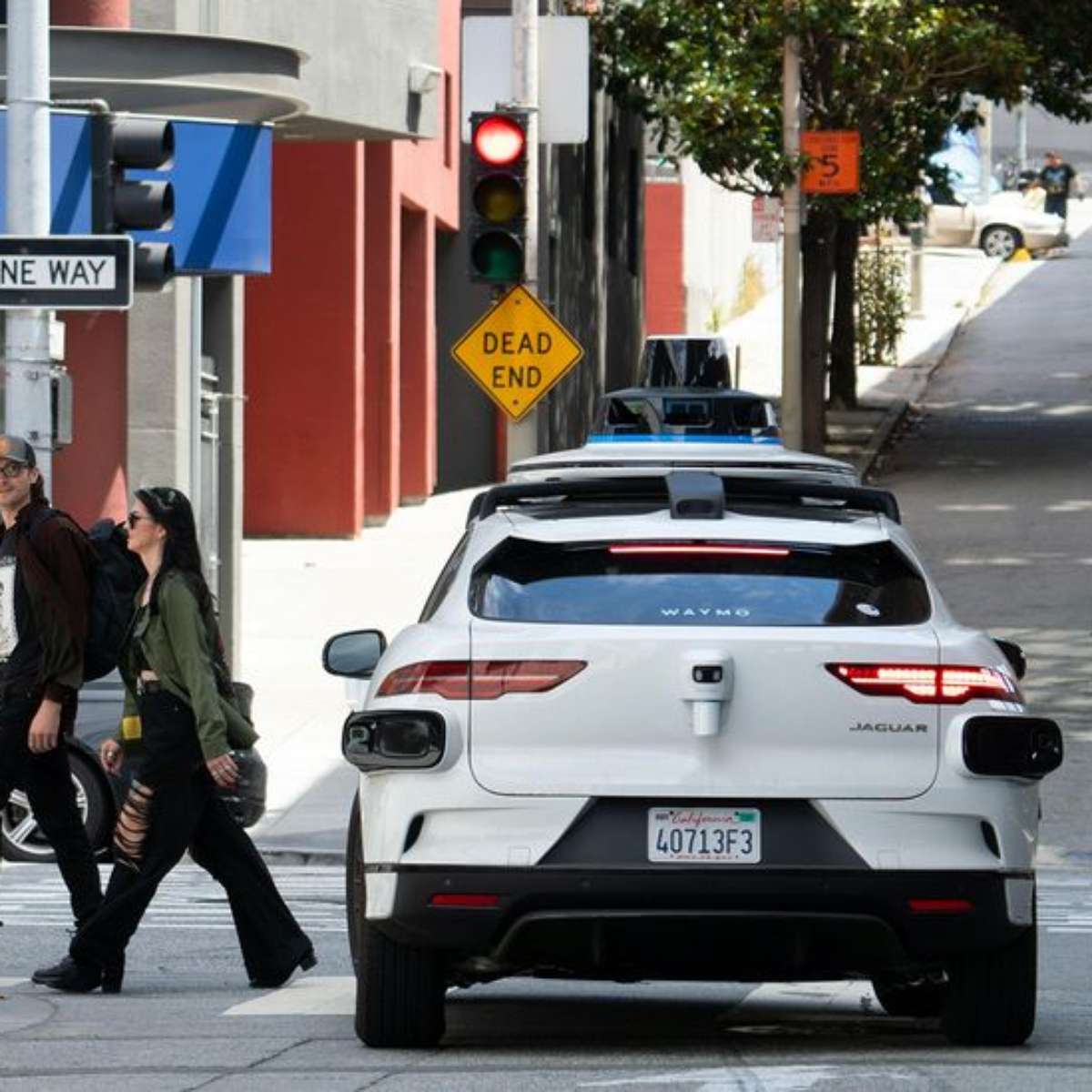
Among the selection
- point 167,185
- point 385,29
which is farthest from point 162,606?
point 385,29

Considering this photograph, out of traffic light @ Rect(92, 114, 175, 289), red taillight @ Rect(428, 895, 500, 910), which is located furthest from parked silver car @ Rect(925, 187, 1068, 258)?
red taillight @ Rect(428, 895, 500, 910)

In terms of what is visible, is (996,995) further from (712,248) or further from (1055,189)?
(1055,189)

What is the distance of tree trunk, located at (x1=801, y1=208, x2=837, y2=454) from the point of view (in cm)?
3662

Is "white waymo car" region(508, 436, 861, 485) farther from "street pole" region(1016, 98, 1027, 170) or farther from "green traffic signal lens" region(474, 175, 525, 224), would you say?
"street pole" region(1016, 98, 1027, 170)

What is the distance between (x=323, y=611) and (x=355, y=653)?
16.4m

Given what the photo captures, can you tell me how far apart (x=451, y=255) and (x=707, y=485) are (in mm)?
29068

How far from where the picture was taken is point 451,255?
38.4m

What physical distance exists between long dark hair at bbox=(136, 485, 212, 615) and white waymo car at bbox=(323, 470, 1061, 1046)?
1.91m

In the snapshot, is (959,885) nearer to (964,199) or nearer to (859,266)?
(859,266)

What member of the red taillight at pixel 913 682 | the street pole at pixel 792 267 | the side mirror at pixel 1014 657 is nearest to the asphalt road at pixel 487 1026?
the red taillight at pixel 913 682

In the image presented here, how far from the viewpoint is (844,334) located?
144 ft

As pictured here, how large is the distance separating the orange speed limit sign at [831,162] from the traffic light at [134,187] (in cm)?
1828

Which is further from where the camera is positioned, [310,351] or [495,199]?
[310,351]

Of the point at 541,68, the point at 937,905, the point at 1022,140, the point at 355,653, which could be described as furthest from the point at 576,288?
the point at 1022,140
